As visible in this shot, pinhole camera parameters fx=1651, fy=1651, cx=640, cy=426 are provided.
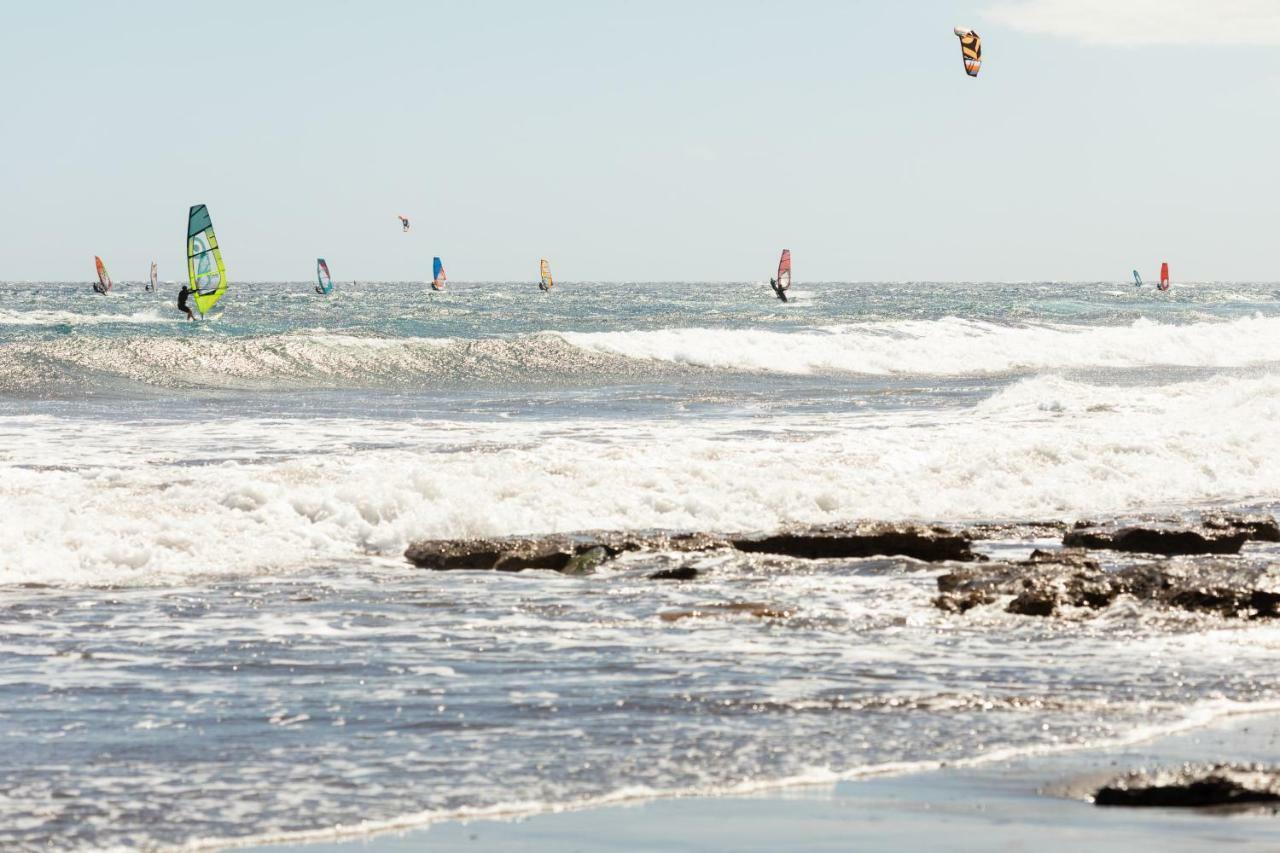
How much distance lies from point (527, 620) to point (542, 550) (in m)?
2.08

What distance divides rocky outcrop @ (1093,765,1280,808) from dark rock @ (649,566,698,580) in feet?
16.3

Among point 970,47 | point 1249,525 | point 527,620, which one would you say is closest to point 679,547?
point 527,620

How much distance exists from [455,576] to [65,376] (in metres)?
21.4

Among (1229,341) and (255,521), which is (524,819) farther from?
(1229,341)

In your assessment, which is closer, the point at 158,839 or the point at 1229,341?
the point at 158,839

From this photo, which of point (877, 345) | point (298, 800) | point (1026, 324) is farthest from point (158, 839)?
point (1026, 324)

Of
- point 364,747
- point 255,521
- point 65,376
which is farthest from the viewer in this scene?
point 65,376

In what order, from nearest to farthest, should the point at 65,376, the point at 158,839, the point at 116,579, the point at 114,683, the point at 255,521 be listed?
the point at 158,839
the point at 114,683
the point at 116,579
the point at 255,521
the point at 65,376

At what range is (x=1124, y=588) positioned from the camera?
916 centimetres

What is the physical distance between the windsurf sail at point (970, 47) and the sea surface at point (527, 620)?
4841mm

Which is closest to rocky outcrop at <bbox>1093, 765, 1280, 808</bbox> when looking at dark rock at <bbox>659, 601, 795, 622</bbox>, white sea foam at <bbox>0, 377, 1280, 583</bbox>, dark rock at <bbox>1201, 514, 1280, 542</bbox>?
dark rock at <bbox>659, 601, 795, 622</bbox>

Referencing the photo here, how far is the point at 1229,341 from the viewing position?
173ft

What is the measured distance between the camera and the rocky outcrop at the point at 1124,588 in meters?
8.88

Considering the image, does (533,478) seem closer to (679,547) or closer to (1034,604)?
(679,547)
